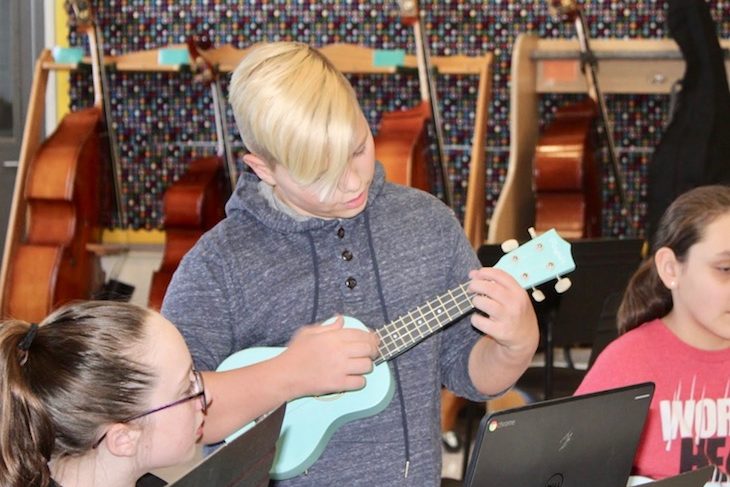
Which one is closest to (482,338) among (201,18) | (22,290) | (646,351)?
(646,351)

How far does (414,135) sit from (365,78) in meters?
0.66

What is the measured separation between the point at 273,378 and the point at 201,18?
336 cm

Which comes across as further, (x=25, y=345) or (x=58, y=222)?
(x=58, y=222)

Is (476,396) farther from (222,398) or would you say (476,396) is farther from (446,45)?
(446,45)

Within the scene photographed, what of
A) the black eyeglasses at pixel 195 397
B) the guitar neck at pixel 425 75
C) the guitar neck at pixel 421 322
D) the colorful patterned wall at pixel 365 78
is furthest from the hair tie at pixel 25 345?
the colorful patterned wall at pixel 365 78

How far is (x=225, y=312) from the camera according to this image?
6.03 feet

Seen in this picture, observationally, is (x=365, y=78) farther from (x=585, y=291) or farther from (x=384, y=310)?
(x=384, y=310)

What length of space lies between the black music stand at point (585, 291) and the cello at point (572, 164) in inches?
26.3

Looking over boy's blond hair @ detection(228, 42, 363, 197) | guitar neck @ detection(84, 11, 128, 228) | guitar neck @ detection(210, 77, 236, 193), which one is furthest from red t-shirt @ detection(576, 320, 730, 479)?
guitar neck @ detection(84, 11, 128, 228)

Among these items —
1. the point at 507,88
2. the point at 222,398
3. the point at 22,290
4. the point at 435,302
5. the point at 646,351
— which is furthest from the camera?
the point at 507,88

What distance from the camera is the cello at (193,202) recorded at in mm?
4352

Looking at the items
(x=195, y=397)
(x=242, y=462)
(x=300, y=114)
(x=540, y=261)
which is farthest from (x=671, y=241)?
(x=242, y=462)

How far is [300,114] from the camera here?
5.62ft

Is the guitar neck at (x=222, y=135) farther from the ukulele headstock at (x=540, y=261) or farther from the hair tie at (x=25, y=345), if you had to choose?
the hair tie at (x=25, y=345)
